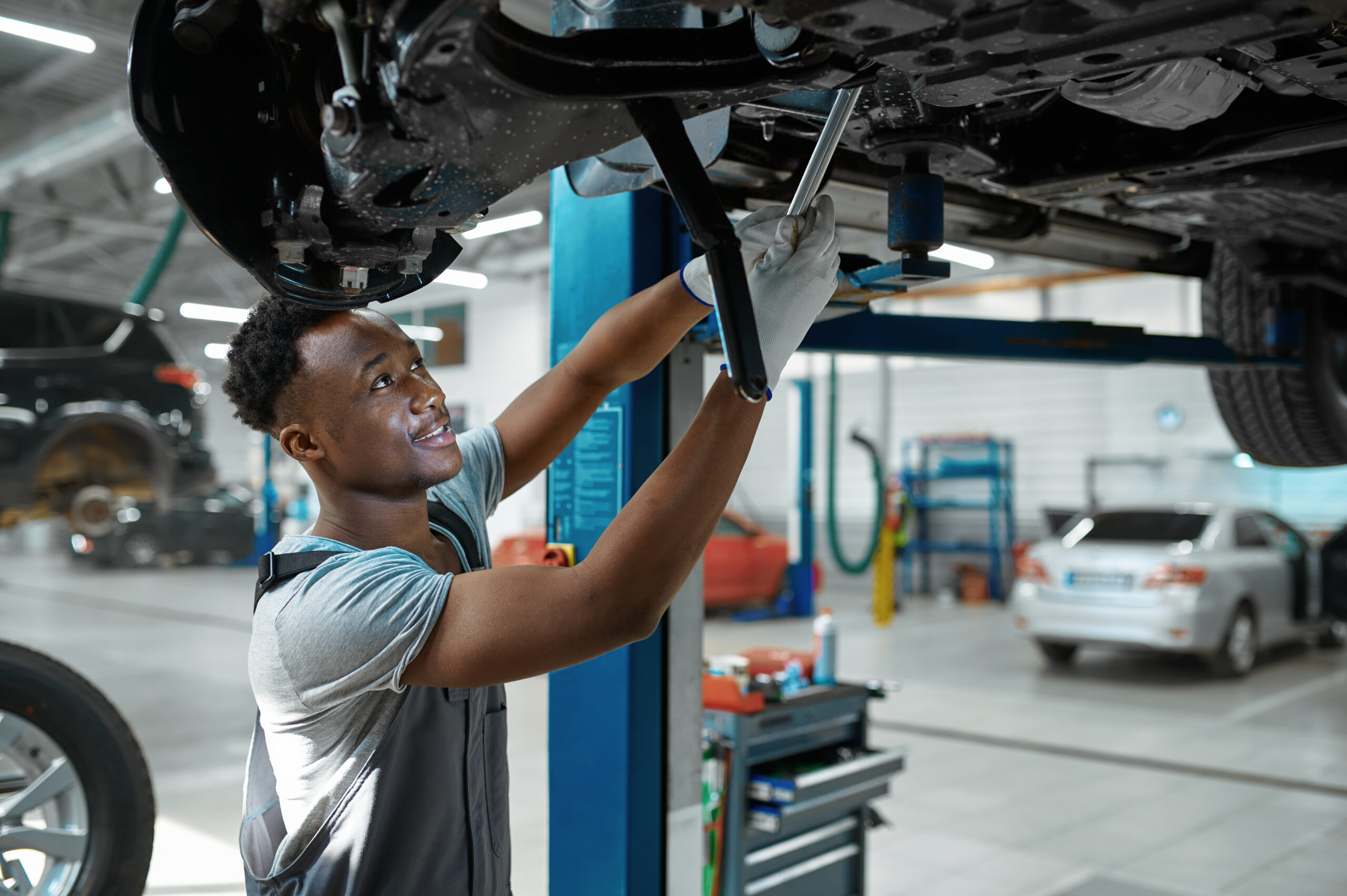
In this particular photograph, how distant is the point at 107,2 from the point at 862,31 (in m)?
9.27

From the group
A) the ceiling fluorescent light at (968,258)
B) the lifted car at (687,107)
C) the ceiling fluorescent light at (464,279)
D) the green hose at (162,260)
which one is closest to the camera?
the lifted car at (687,107)

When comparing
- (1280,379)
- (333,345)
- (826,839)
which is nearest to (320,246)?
(333,345)

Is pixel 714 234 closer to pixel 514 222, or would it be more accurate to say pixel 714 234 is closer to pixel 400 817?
pixel 400 817

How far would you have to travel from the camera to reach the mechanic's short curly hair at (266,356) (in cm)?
128

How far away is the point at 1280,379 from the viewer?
3.05 metres

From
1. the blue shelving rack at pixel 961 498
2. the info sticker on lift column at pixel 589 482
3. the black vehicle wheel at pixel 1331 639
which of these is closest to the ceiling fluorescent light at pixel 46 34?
the info sticker on lift column at pixel 589 482

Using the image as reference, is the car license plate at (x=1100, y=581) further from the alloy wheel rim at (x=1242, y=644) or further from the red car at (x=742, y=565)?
the red car at (x=742, y=565)

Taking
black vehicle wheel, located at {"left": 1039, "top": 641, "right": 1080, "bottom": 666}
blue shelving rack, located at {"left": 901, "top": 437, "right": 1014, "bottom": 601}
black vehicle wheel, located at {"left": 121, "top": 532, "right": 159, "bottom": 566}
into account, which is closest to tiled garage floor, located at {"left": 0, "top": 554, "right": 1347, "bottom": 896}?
black vehicle wheel, located at {"left": 1039, "top": 641, "right": 1080, "bottom": 666}

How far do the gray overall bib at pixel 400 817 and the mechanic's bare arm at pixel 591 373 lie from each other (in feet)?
1.43

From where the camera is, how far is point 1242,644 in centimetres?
668

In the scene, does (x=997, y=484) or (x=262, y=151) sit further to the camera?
(x=997, y=484)

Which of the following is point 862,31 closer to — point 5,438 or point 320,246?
point 320,246

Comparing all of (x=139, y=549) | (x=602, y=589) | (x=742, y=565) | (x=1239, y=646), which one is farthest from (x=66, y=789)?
(x=139, y=549)

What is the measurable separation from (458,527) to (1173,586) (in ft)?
18.7
